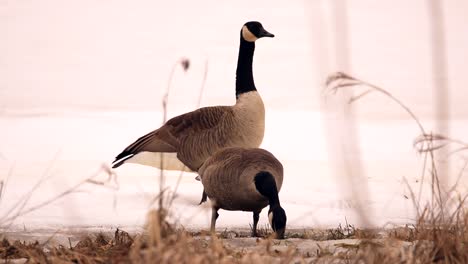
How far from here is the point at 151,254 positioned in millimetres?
3201

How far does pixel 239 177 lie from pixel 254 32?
424 centimetres

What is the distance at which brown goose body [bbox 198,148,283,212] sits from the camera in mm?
6785

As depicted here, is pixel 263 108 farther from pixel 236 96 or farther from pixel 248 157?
pixel 248 157

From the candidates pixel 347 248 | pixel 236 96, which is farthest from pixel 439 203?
pixel 236 96

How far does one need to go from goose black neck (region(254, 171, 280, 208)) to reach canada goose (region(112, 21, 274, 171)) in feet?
7.66

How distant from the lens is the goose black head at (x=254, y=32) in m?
10.6

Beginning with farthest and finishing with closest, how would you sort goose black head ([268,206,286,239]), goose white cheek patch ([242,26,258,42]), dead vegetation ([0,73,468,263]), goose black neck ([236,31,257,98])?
1. goose white cheek patch ([242,26,258,42])
2. goose black neck ([236,31,257,98])
3. goose black head ([268,206,286,239])
4. dead vegetation ([0,73,468,263])

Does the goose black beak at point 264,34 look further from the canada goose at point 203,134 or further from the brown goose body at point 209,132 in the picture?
the brown goose body at point 209,132

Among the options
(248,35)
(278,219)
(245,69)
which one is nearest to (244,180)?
(278,219)

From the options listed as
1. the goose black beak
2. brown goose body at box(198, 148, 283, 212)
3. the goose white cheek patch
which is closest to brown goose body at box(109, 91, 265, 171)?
the goose black beak

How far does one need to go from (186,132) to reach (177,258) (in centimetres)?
612

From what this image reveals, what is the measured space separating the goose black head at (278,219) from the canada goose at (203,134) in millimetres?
2730

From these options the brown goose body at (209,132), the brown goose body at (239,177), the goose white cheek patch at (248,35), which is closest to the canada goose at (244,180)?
the brown goose body at (239,177)

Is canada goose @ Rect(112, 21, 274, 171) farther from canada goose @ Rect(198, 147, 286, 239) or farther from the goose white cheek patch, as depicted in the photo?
canada goose @ Rect(198, 147, 286, 239)
